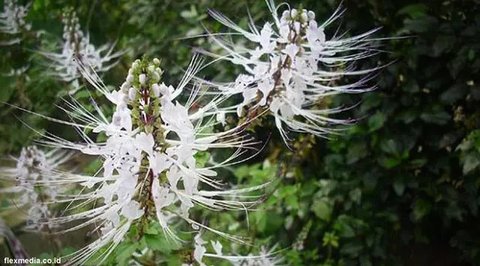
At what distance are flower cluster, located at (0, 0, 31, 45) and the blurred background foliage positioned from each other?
1.8 inches

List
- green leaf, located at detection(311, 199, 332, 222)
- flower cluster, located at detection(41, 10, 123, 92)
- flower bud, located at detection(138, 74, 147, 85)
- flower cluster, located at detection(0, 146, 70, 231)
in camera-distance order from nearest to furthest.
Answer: flower bud, located at detection(138, 74, 147, 85)
flower cluster, located at detection(0, 146, 70, 231)
flower cluster, located at detection(41, 10, 123, 92)
green leaf, located at detection(311, 199, 332, 222)

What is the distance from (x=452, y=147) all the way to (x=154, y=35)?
1.15 metres

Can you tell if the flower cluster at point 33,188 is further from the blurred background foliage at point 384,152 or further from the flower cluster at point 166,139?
the flower cluster at point 166,139

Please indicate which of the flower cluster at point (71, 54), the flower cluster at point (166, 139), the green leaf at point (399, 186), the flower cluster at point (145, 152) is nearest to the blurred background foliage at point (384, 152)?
the green leaf at point (399, 186)

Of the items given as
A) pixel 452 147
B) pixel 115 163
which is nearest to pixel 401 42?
pixel 452 147

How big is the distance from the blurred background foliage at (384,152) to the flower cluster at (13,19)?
5 cm

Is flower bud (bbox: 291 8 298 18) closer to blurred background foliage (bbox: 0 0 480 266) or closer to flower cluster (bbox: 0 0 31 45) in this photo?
blurred background foliage (bbox: 0 0 480 266)

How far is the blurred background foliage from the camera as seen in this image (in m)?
2.21

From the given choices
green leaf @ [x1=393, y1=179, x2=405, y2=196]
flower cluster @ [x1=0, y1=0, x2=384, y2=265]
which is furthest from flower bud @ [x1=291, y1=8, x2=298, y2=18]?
green leaf @ [x1=393, y1=179, x2=405, y2=196]

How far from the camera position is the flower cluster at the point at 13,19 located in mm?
2492

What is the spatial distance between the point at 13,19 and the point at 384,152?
3.99 ft

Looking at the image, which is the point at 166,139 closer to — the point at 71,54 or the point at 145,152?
the point at 145,152

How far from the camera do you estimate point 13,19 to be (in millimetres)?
2502

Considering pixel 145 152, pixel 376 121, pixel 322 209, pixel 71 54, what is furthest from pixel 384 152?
pixel 145 152
